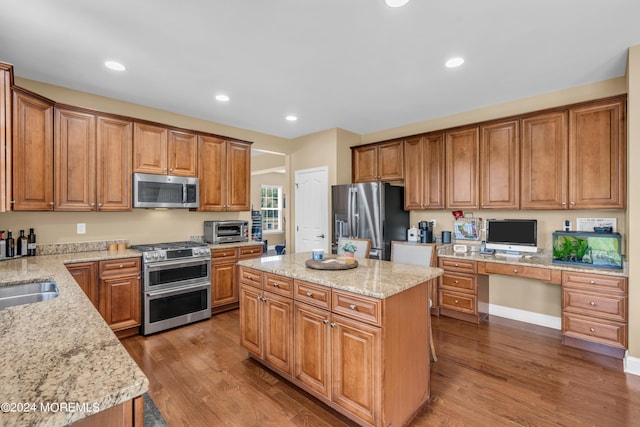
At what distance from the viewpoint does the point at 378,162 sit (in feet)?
16.3

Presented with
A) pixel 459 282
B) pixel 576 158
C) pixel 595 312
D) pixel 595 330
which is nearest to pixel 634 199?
pixel 576 158

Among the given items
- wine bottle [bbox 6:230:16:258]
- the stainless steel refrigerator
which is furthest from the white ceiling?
wine bottle [bbox 6:230:16:258]

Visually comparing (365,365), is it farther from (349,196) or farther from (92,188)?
(92,188)

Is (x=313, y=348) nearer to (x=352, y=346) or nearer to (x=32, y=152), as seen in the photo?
(x=352, y=346)

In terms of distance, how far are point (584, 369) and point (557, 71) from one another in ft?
9.38

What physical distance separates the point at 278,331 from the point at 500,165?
3.30 m

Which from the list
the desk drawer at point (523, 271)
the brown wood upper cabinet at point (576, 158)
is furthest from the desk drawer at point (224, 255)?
the brown wood upper cabinet at point (576, 158)

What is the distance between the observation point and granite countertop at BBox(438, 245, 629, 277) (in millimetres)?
2883

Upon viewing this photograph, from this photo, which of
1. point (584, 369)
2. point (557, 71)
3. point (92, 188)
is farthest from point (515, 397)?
point (92, 188)

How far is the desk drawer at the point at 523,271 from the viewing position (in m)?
3.17

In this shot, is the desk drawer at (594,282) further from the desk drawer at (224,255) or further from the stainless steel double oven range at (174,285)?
the stainless steel double oven range at (174,285)

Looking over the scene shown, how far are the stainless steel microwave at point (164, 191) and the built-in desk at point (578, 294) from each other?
3583mm

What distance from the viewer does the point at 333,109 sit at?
4.18 meters

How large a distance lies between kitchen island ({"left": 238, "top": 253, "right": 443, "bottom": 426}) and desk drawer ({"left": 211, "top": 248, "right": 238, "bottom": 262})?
5.60 feet
